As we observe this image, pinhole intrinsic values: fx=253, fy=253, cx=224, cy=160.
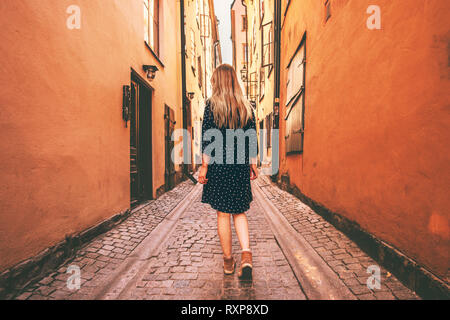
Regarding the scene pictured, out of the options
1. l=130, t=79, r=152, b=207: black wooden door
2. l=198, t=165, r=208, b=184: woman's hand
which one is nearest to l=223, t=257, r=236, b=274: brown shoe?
l=198, t=165, r=208, b=184: woman's hand

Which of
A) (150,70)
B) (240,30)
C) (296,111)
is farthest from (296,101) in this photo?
(240,30)

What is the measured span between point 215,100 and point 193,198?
396 cm

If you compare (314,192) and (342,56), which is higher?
(342,56)

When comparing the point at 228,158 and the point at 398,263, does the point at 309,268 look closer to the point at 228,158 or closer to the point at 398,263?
the point at 398,263

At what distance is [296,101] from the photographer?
18.3ft

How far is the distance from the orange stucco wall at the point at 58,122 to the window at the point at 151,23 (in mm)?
1507

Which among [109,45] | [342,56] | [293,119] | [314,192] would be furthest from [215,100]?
[293,119]

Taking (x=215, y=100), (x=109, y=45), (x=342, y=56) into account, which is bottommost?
(x=215, y=100)

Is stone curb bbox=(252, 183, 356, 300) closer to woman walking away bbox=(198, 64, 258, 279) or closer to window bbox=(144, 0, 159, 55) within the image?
woman walking away bbox=(198, 64, 258, 279)

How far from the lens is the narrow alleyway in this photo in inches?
78.2

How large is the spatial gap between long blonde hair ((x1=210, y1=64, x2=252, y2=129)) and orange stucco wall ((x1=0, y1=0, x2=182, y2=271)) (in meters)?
1.52

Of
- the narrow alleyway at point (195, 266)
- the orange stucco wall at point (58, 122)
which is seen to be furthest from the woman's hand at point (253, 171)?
the orange stucco wall at point (58, 122)

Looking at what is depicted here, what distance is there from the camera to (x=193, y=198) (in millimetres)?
5980
